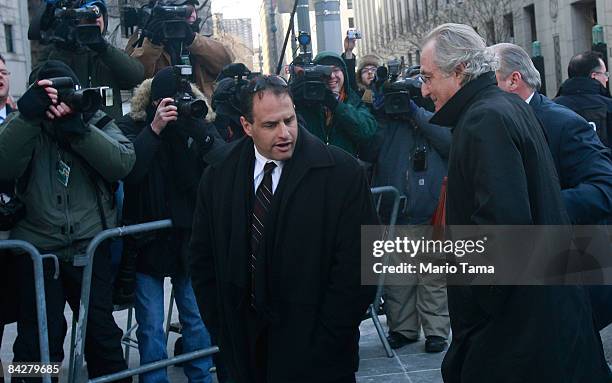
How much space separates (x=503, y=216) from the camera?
362 centimetres

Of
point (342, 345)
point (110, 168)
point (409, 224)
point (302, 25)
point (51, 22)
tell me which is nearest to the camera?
point (342, 345)

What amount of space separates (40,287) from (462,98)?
258 centimetres

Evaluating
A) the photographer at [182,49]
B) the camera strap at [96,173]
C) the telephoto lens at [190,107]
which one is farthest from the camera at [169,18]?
the camera strap at [96,173]

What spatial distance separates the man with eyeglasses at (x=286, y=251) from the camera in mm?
4207

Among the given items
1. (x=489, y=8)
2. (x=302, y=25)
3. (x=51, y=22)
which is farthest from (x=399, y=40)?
(x=51, y=22)

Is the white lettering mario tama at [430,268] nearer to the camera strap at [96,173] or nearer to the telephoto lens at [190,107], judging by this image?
the telephoto lens at [190,107]

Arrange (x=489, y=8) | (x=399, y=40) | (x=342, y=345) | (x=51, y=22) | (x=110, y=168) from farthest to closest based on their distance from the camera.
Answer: (x=399, y=40) < (x=489, y=8) < (x=51, y=22) < (x=110, y=168) < (x=342, y=345)

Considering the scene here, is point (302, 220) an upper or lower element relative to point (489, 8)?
lower

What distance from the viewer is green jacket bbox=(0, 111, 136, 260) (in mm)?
5320

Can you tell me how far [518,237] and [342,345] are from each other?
967mm

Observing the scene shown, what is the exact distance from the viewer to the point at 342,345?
167 inches

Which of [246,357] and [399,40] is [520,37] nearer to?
[399,40]

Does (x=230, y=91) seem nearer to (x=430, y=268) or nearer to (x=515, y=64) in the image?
(x=430, y=268)

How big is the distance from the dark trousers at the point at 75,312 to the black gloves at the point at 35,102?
0.81 m
